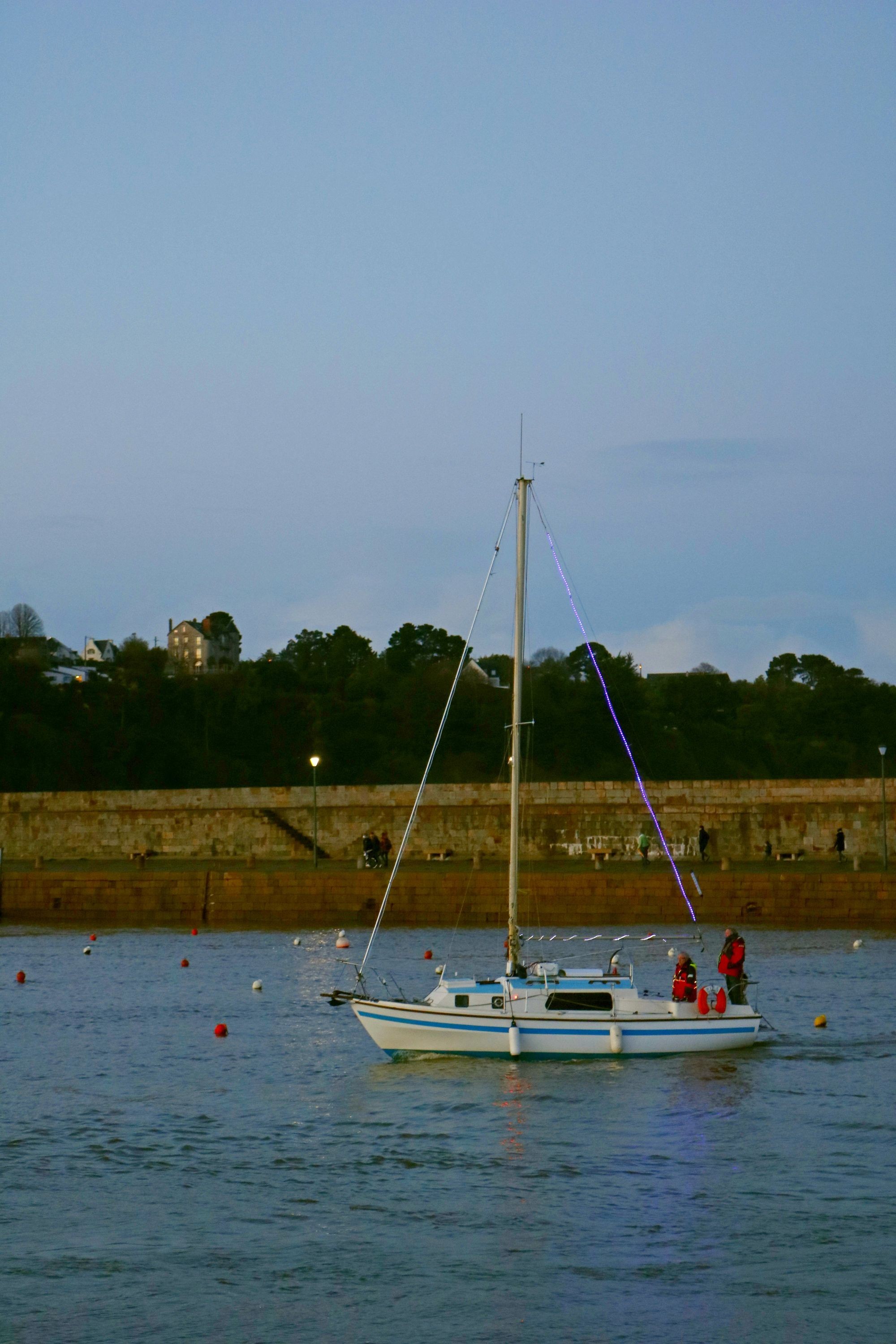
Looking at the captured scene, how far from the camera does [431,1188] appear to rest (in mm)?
13992

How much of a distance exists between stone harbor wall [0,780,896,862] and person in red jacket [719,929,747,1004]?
20.8 m

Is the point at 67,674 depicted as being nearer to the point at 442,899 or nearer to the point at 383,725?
the point at 383,725

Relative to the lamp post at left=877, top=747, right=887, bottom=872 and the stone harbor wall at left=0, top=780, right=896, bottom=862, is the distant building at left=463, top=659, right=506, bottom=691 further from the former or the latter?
the lamp post at left=877, top=747, right=887, bottom=872

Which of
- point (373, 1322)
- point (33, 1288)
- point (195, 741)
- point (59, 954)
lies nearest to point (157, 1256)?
point (33, 1288)

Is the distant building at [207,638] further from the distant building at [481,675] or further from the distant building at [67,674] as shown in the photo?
the distant building at [481,675]

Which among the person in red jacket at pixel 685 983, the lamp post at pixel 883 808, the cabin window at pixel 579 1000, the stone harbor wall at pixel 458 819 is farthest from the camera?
the stone harbor wall at pixel 458 819

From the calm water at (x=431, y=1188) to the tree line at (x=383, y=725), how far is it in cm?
4868

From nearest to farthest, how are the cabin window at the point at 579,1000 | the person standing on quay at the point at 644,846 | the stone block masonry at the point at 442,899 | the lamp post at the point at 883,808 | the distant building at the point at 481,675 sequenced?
the cabin window at the point at 579,1000 → the stone block masonry at the point at 442,899 → the lamp post at the point at 883,808 → the person standing on quay at the point at 644,846 → the distant building at the point at 481,675

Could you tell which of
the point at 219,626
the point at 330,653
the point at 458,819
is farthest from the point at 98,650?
the point at 458,819

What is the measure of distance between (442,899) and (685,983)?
60.5ft

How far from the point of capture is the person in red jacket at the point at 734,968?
19.8 meters

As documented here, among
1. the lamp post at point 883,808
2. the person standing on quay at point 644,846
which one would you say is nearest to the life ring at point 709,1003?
the lamp post at point 883,808

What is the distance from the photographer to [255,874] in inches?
1549

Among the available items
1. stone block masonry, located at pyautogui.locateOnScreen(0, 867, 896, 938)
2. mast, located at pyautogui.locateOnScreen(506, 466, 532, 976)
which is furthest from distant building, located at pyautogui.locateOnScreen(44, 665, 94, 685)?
mast, located at pyautogui.locateOnScreen(506, 466, 532, 976)
